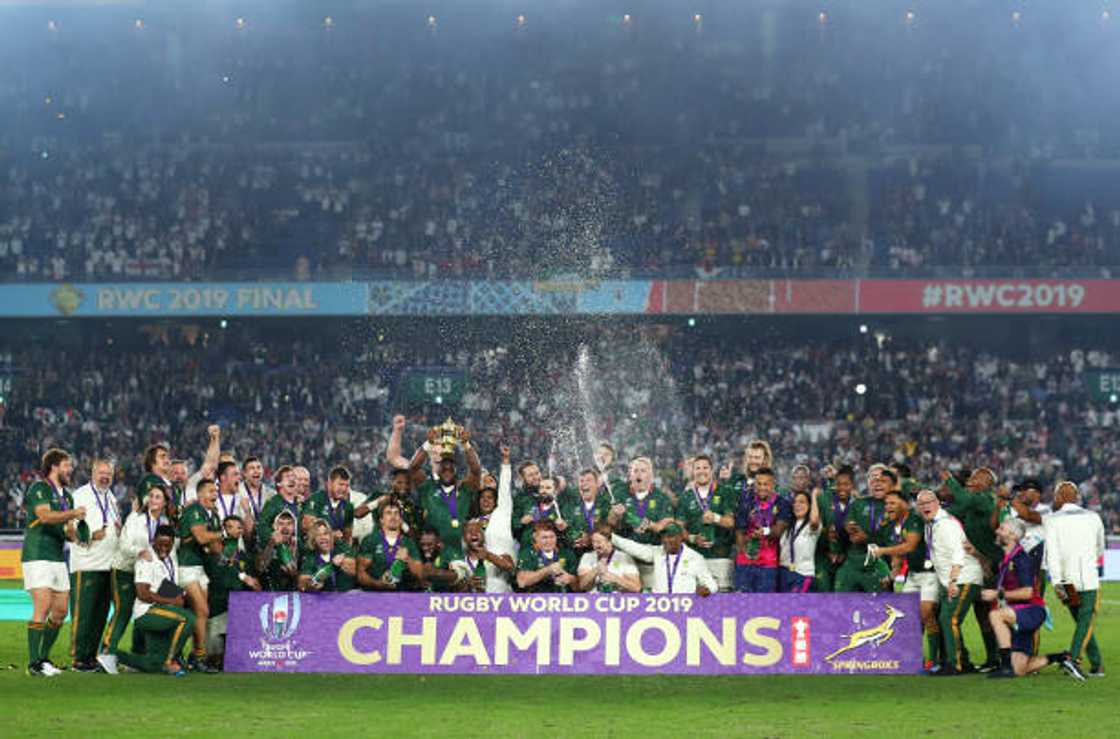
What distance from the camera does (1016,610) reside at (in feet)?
45.1

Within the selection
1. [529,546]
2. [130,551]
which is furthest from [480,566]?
[130,551]

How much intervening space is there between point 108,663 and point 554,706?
420 centimetres

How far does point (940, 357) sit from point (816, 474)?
18.5ft

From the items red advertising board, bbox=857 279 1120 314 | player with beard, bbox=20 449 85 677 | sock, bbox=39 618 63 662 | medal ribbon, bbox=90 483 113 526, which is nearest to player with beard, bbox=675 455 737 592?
medal ribbon, bbox=90 483 113 526

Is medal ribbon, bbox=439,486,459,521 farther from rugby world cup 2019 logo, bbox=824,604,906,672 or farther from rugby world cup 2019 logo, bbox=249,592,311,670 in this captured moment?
rugby world cup 2019 logo, bbox=824,604,906,672

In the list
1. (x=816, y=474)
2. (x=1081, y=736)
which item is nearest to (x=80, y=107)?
(x=816, y=474)

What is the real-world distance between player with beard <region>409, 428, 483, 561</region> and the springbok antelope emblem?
136 inches

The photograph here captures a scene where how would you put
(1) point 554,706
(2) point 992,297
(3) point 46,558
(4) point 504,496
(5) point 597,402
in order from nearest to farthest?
(1) point 554,706 → (3) point 46,558 → (4) point 504,496 → (2) point 992,297 → (5) point 597,402

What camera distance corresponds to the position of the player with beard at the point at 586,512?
1460 cm

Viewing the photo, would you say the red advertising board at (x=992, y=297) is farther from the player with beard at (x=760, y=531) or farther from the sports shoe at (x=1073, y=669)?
the sports shoe at (x=1073, y=669)

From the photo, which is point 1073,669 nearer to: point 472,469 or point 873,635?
point 873,635

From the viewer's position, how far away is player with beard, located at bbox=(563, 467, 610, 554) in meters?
14.6

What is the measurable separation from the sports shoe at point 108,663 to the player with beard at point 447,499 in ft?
9.47

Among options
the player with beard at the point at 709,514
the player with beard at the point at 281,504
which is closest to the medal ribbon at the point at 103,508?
the player with beard at the point at 281,504
